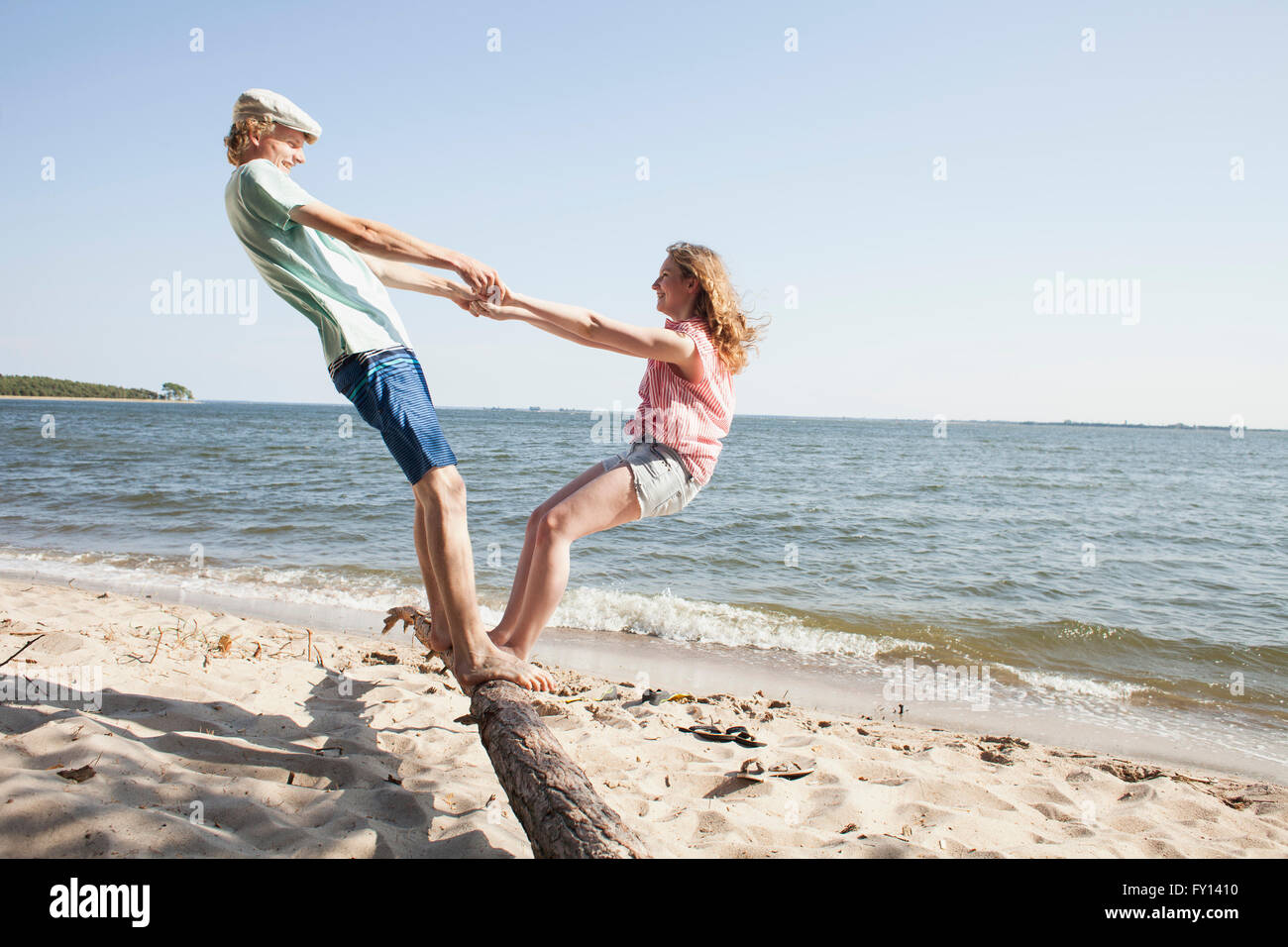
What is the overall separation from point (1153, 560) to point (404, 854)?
14.3m

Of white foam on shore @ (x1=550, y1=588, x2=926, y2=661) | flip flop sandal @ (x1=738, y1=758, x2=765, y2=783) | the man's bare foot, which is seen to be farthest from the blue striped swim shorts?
white foam on shore @ (x1=550, y1=588, x2=926, y2=661)

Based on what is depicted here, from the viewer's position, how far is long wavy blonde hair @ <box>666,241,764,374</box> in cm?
361

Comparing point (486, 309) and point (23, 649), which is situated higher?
point (486, 309)

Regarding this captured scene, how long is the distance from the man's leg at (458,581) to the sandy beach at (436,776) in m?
0.55

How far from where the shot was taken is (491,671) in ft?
10.1

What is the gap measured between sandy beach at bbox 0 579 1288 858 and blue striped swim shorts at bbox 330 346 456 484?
4.53 ft

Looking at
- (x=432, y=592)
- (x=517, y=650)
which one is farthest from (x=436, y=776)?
(x=432, y=592)

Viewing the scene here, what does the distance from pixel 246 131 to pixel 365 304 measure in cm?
89

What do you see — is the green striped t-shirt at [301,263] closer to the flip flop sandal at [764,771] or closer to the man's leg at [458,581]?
the man's leg at [458,581]

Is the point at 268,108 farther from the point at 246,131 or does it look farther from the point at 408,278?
the point at 408,278

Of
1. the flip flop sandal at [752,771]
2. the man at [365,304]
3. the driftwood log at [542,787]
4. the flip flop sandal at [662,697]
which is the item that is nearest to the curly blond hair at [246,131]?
the man at [365,304]
